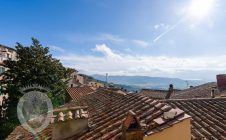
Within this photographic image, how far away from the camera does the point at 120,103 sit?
9602 mm

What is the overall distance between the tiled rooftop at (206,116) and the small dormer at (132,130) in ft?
11.9

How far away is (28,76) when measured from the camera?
27250 mm

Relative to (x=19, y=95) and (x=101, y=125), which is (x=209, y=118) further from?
(x=19, y=95)

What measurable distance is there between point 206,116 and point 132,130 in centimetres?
657

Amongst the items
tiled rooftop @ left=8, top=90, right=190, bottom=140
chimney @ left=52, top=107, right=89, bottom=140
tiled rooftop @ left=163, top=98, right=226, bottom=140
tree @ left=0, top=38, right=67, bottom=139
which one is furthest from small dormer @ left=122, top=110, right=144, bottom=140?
tree @ left=0, top=38, right=67, bottom=139

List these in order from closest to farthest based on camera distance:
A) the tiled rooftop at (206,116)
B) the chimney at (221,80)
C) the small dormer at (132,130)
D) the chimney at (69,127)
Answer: the small dormer at (132,130)
the chimney at (69,127)
the tiled rooftop at (206,116)
the chimney at (221,80)

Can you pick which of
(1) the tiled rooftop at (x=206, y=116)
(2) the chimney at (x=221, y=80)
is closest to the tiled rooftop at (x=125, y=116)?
(1) the tiled rooftop at (x=206, y=116)

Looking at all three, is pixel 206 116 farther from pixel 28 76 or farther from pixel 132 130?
pixel 28 76

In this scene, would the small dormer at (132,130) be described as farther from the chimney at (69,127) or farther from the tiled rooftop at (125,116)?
the chimney at (69,127)

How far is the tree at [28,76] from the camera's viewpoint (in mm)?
26875

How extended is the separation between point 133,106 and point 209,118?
359cm

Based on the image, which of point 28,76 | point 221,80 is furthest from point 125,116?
point 221,80

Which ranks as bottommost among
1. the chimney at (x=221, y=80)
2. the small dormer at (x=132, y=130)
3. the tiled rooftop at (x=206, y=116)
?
the tiled rooftop at (x=206, y=116)

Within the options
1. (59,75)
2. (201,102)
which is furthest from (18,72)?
(201,102)
